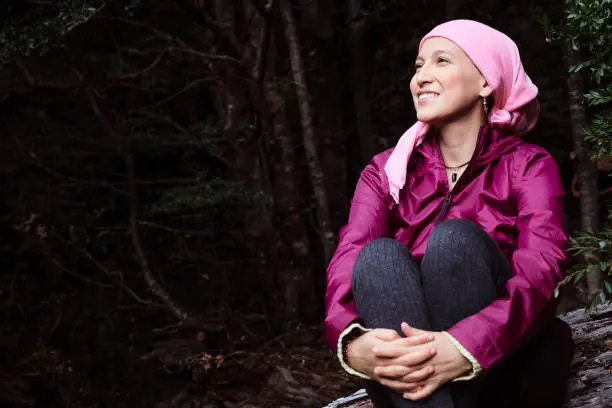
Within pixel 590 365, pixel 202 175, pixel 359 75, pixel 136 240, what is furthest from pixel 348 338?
pixel 359 75

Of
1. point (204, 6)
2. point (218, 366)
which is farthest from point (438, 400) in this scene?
point (204, 6)

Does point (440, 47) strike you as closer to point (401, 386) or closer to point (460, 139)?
point (460, 139)

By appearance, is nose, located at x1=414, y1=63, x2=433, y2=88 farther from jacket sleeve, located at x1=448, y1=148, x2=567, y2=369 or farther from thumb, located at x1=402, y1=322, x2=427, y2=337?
thumb, located at x1=402, y1=322, x2=427, y2=337

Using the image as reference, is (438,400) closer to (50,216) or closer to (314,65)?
(314,65)

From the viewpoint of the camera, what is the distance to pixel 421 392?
2.07 meters

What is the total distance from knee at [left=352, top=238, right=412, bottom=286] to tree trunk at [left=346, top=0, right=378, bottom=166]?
3512 millimetres

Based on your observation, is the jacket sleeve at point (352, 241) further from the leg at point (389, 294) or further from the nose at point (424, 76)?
the nose at point (424, 76)

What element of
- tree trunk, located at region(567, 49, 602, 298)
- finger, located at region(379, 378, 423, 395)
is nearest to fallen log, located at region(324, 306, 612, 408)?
tree trunk, located at region(567, 49, 602, 298)

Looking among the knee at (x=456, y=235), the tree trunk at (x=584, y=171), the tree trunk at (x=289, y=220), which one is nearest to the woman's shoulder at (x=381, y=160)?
the knee at (x=456, y=235)

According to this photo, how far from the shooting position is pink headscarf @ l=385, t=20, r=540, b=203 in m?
2.40

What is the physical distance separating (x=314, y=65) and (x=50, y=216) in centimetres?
223

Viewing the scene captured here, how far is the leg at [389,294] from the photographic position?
7.03 feet

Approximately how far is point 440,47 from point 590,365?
1276mm

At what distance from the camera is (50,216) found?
5.95m
